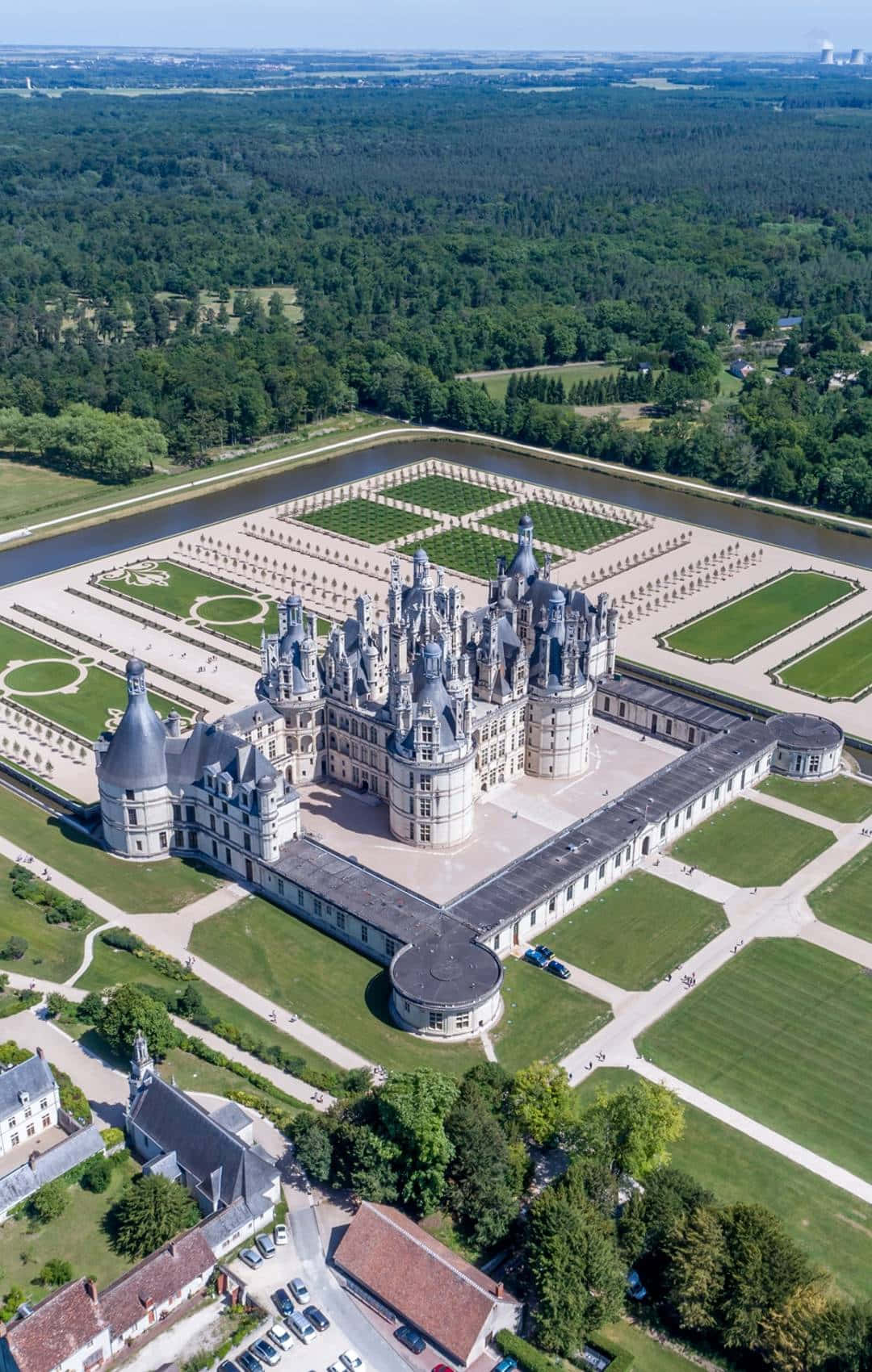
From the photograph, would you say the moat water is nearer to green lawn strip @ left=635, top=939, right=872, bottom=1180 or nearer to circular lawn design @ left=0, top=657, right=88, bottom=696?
circular lawn design @ left=0, top=657, right=88, bottom=696

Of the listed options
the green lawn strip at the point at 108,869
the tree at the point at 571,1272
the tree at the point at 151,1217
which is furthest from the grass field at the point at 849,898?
the tree at the point at 151,1217

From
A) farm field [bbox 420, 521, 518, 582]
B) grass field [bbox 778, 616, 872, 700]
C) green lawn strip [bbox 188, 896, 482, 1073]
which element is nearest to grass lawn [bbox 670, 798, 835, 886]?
grass field [bbox 778, 616, 872, 700]

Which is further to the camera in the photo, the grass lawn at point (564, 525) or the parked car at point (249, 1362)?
the grass lawn at point (564, 525)

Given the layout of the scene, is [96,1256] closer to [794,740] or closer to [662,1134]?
[662,1134]

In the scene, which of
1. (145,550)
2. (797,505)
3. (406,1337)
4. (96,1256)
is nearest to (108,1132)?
(96,1256)

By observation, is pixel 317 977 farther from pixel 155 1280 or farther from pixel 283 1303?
pixel 155 1280

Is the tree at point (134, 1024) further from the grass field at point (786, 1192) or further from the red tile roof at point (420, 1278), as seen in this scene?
the grass field at point (786, 1192)
